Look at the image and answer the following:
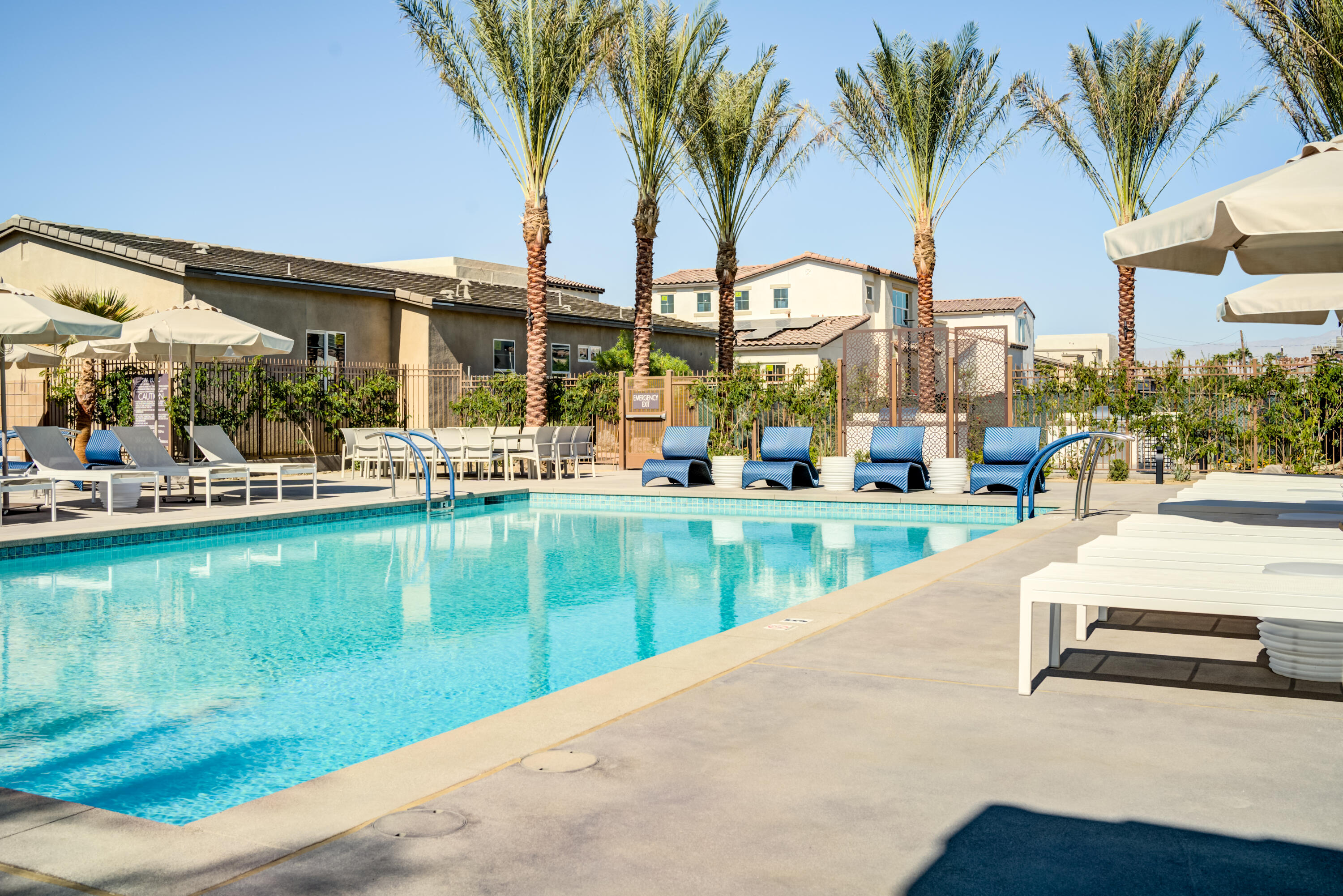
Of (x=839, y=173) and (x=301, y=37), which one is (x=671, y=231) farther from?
(x=301, y=37)

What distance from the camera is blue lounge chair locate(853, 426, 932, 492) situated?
590 inches

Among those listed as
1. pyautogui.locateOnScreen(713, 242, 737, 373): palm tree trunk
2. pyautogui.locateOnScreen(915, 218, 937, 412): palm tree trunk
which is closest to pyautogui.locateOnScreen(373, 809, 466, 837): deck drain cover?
pyautogui.locateOnScreen(915, 218, 937, 412): palm tree trunk

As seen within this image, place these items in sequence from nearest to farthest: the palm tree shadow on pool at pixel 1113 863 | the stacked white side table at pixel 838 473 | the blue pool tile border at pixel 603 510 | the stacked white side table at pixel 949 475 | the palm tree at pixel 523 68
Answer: the palm tree shadow on pool at pixel 1113 863 < the blue pool tile border at pixel 603 510 < the stacked white side table at pixel 949 475 < the stacked white side table at pixel 838 473 < the palm tree at pixel 523 68

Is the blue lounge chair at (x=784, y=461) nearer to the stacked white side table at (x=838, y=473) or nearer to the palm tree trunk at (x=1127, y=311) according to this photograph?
the stacked white side table at (x=838, y=473)

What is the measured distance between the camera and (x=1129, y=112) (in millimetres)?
22016

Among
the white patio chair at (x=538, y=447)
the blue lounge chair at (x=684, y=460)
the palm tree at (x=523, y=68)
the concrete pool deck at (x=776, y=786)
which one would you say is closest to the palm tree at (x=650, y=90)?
the palm tree at (x=523, y=68)

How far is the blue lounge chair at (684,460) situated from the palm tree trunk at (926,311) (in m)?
6.46

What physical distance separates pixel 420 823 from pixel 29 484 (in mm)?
11461

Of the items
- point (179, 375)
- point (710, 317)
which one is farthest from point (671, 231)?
point (710, 317)

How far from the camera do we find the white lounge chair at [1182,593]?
13.2 ft

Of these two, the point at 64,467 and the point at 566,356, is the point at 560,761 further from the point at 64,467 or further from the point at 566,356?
the point at 566,356

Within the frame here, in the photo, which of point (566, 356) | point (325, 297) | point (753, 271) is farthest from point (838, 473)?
point (753, 271)

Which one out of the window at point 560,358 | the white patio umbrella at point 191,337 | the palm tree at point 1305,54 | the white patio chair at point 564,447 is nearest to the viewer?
the white patio umbrella at point 191,337

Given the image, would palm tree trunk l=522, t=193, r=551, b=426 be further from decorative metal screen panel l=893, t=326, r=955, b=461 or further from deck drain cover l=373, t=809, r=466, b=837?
deck drain cover l=373, t=809, r=466, b=837
